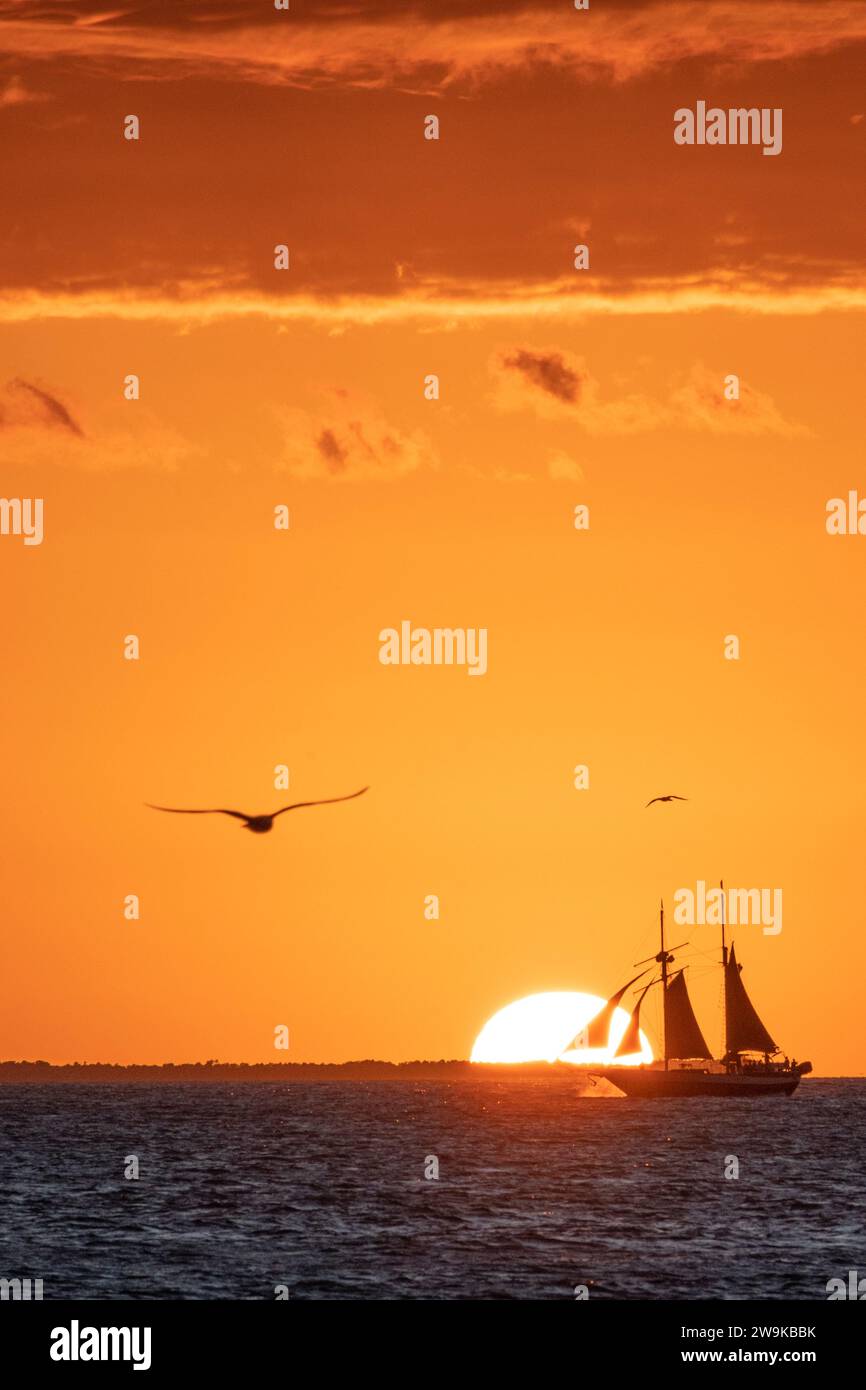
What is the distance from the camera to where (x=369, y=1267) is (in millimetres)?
71938

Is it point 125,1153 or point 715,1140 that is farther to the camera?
point 715,1140

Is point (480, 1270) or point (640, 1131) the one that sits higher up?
point (480, 1270)

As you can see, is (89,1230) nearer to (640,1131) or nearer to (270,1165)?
(270,1165)

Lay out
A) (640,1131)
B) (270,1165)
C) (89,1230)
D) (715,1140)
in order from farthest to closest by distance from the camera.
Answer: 1. (640,1131)
2. (715,1140)
3. (270,1165)
4. (89,1230)

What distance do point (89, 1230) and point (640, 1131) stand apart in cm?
10716

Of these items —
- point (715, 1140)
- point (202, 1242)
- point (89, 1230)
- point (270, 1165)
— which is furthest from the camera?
point (715, 1140)
